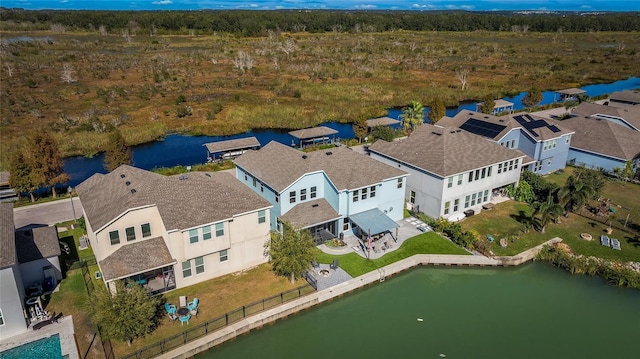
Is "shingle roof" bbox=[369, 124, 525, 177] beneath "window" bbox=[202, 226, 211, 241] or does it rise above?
above

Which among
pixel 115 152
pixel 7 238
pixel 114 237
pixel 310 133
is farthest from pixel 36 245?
pixel 310 133

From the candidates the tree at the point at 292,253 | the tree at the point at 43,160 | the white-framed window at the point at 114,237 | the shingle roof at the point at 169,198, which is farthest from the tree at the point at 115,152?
the tree at the point at 292,253

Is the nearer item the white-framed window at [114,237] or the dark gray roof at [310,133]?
the white-framed window at [114,237]

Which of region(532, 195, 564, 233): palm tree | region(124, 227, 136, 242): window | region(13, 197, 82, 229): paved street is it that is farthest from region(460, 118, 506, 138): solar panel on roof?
region(13, 197, 82, 229): paved street

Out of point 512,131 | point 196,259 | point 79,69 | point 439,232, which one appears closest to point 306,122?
point 512,131

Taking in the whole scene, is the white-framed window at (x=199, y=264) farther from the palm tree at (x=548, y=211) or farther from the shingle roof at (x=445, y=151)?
the palm tree at (x=548, y=211)

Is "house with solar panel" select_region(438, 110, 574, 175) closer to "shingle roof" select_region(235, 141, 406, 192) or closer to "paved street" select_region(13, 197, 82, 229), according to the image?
"shingle roof" select_region(235, 141, 406, 192)

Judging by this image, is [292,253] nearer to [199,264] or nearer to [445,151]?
[199,264]
